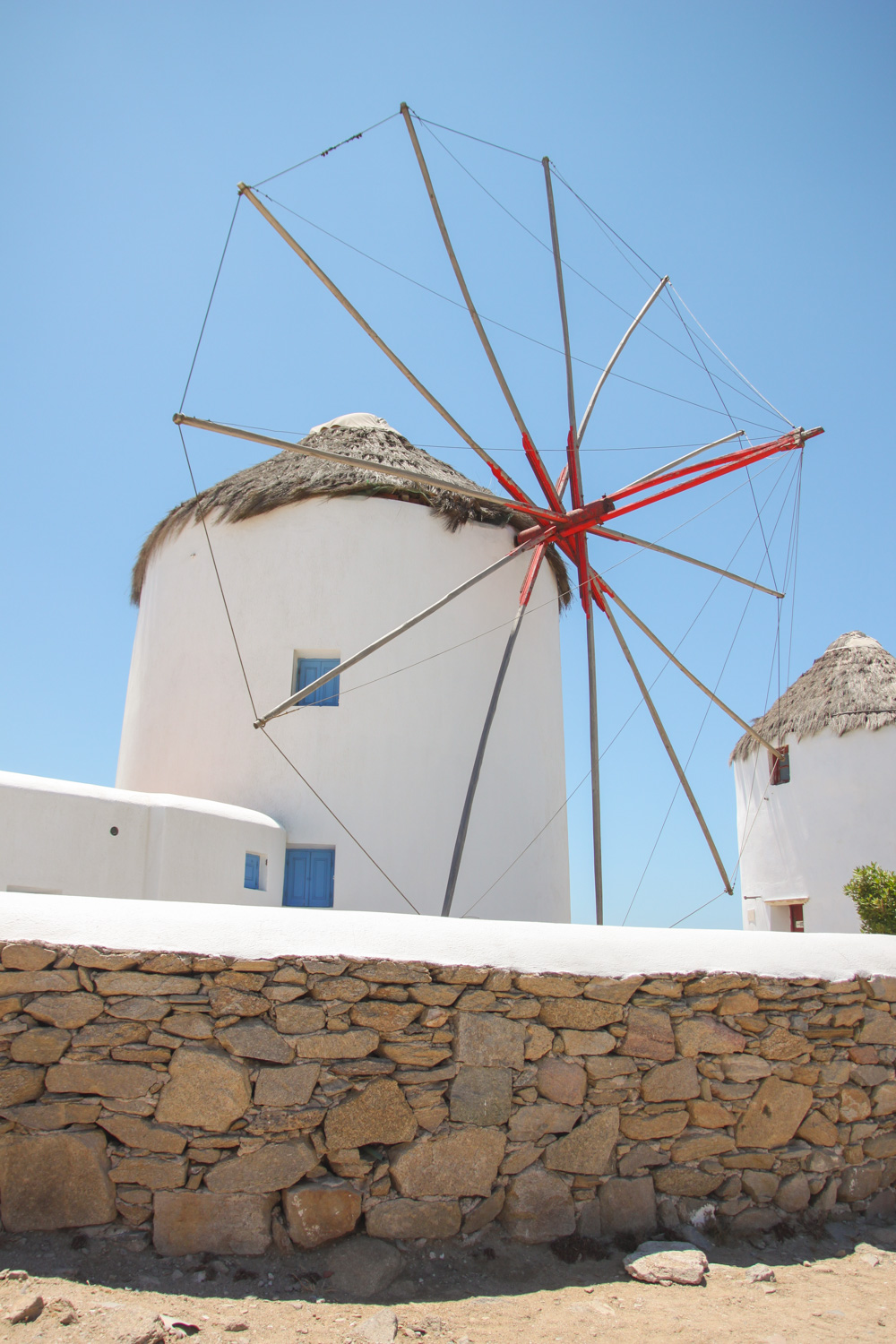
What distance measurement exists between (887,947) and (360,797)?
4.72m

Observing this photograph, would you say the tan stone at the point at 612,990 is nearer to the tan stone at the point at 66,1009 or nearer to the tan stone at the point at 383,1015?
the tan stone at the point at 383,1015

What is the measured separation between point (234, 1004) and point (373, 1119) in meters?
0.74

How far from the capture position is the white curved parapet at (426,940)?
12.6 ft

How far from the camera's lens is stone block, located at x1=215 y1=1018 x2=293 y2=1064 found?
3.79 meters

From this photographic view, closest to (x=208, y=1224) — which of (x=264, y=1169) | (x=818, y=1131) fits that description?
(x=264, y=1169)

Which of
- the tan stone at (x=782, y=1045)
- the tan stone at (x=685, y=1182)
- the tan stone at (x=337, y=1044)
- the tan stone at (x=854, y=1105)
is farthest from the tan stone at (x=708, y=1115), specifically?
the tan stone at (x=337, y=1044)

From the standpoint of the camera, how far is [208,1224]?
365cm

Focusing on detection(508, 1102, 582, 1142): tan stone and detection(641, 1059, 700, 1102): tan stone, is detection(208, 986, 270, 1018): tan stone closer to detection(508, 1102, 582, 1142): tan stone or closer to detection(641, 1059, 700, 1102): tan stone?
detection(508, 1102, 582, 1142): tan stone

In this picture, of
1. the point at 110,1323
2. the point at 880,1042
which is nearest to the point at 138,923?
the point at 110,1323

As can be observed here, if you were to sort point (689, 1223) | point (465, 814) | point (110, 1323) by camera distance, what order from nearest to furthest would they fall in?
point (110, 1323)
point (689, 1223)
point (465, 814)

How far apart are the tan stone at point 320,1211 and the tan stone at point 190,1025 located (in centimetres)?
70

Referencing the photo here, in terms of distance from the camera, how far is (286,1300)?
3471 mm

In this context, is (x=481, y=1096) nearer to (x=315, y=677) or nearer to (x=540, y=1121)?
(x=540, y=1121)

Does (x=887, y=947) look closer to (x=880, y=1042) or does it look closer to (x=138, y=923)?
(x=880, y=1042)
